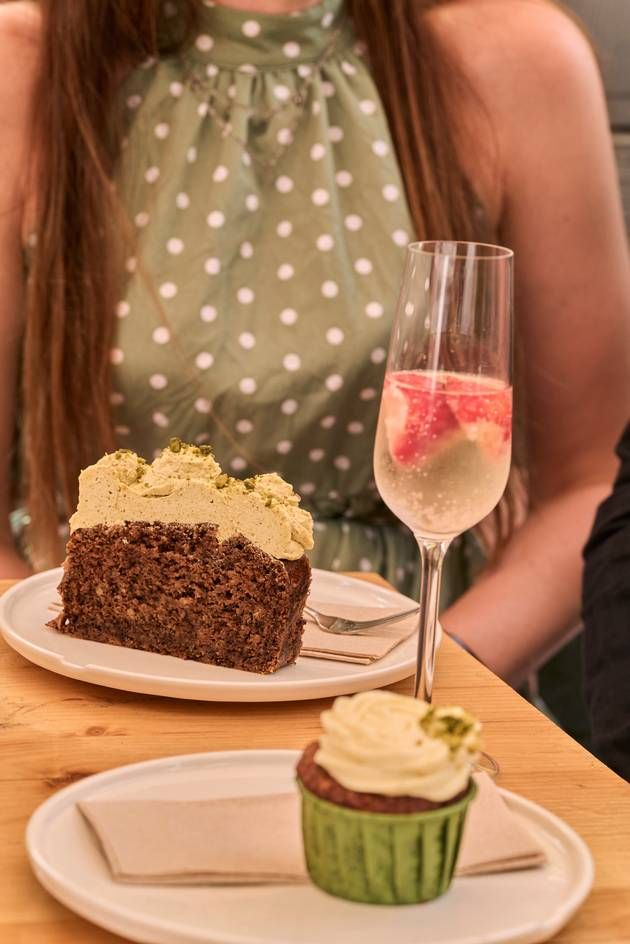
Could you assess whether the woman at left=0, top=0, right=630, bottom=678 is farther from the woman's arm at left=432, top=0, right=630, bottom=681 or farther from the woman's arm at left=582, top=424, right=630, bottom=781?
the woman's arm at left=582, top=424, right=630, bottom=781

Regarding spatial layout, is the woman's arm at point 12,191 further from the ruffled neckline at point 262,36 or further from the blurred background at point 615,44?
the blurred background at point 615,44

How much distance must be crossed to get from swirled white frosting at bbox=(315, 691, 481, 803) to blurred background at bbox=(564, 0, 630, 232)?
1995 mm

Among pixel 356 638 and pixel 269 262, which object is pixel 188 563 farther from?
pixel 269 262

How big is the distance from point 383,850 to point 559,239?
139 cm

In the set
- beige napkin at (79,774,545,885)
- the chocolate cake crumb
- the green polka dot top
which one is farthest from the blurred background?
beige napkin at (79,774,545,885)

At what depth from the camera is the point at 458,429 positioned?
89 cm

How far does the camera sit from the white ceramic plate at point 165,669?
947mm

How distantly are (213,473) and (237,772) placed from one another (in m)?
0.33

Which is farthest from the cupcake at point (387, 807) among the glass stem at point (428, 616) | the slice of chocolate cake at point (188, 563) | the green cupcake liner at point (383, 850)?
the slice of chocolate cake at point (188, 563)

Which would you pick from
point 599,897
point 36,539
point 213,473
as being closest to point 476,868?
point 599,897

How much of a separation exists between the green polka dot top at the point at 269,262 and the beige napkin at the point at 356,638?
2.03 feet

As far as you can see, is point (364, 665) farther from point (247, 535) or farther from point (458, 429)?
point (458, 429)

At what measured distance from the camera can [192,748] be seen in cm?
89

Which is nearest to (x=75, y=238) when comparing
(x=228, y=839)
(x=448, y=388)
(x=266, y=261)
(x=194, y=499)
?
(x=266, y=261)
